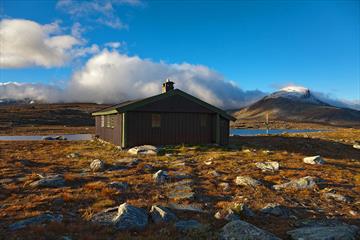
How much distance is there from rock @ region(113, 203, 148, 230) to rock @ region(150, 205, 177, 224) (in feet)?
0.84

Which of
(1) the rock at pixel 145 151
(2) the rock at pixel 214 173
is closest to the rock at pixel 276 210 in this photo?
(2) the rock at pixel 214 173

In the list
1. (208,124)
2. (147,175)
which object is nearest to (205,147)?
(208,124)

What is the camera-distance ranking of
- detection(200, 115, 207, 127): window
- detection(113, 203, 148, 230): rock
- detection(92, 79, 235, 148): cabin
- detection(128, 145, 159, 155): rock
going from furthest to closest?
detection(200, 115, 207, 127): window
detection(92, 79, 235, 148): cabin
detection(128, 145, 159, 155): rock
detection(113, 203, 148, 230): rock

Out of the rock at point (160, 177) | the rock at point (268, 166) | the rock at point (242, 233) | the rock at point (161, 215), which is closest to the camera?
the rock at point (242, 233)

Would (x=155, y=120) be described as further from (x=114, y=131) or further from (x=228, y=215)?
(x=228, y=215)

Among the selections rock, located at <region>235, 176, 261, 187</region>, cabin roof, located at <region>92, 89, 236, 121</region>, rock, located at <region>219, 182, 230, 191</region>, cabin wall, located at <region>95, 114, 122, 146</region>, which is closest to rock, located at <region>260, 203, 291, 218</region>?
rock, located at <region>219, 182, 230, 191</region>

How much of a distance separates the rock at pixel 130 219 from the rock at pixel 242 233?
7.67 feet

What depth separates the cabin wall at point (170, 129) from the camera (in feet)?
86.1

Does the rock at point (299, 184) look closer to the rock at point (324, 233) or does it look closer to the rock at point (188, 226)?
the rock at point (324, 233)

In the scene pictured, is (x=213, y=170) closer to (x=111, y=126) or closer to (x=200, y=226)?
(x=200, y=226)

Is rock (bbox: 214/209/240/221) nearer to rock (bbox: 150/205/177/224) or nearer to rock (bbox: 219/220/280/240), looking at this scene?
rock (bbox: 219/220/280/240)

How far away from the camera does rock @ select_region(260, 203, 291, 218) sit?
10539 millimetres

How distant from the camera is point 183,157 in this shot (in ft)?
71.8

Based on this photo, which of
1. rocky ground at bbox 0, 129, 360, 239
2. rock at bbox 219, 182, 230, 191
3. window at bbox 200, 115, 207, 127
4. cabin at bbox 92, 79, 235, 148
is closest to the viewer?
rocky ground at bbox 0, 129, 360, 239
